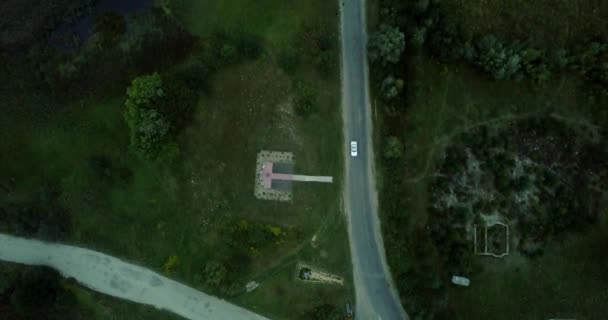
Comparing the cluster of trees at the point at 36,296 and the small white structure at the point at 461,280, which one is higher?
the small white structure at the point at 461,280

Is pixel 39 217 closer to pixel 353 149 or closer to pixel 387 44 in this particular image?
pixel 353 149

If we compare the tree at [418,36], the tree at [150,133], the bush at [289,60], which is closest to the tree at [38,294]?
the tree at [150,133]

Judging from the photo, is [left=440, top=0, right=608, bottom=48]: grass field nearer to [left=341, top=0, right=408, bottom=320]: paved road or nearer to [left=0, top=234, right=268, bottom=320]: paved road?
[left=341, top=0, right=408, bottom=320]: paved road

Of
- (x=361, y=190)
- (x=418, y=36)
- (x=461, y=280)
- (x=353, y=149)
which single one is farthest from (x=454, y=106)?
(x=461, y=280)

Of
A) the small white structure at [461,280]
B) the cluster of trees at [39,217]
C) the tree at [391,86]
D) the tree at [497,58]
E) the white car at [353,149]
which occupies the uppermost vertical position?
the tree at [497,58]

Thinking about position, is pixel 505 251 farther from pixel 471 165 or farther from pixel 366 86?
pixel 366 86

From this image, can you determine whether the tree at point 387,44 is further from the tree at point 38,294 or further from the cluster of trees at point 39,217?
the tree at point 38,294
